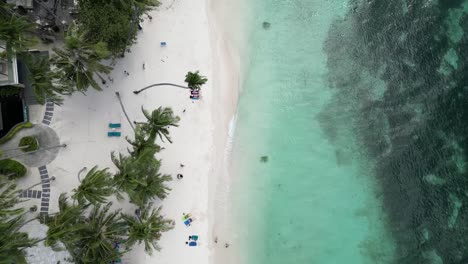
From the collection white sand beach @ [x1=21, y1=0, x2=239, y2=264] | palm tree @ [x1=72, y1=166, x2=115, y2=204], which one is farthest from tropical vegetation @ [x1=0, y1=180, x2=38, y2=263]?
white sand beach @ [x1=21, y1=0, x2=239, y2=264]

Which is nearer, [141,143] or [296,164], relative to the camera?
[141,143]

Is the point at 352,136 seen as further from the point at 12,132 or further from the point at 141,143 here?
the point at 12,132

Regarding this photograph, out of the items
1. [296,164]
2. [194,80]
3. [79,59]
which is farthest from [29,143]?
[296,164]

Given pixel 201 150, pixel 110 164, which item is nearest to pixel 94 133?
pixel 110 164

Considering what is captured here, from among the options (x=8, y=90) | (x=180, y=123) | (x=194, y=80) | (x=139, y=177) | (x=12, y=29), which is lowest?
(x=139, y=177)

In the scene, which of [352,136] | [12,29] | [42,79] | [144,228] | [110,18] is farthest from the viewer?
[352,136]

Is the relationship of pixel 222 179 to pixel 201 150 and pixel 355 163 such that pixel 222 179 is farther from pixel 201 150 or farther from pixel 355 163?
pixel 355 163

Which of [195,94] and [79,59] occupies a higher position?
[195,94]

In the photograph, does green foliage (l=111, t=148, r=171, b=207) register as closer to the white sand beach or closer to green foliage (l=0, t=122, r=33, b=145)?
the white sand beach
